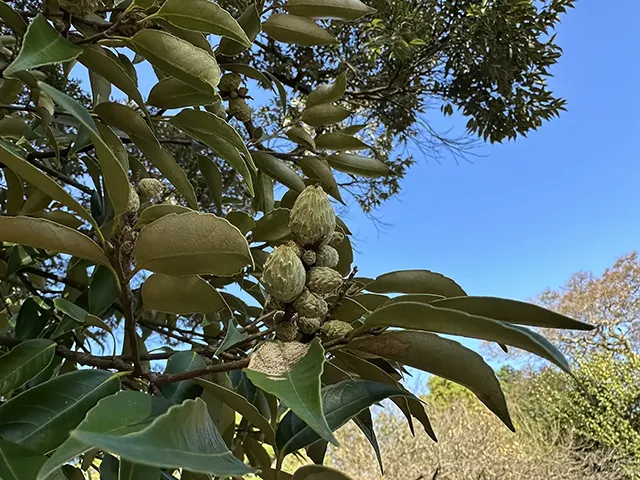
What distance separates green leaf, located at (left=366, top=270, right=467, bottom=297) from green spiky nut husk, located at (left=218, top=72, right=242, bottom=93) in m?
0.42

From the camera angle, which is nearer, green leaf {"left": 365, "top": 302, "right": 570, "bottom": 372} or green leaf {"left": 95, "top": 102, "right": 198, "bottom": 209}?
green leaf {"left": 365, "top": 302, "right": 570, "bottom": 372}

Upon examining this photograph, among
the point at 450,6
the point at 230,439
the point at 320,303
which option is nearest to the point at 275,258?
the point at 320,303

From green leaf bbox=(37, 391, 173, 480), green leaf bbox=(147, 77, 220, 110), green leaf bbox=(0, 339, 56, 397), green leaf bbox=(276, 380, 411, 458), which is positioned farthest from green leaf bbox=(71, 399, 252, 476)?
green leaf bbox=(147, 77, 220, 110)

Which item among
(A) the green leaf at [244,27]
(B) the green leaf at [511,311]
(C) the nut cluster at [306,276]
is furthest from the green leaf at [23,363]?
(A) the green leaf at [244,27]

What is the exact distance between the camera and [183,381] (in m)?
0.43

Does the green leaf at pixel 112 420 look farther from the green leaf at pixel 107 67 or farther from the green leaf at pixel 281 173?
the green leaf at pixel 281 173

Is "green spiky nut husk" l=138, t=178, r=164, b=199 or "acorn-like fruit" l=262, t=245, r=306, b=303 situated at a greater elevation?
"green spiky nut husk" l=138, t=178, r=164, b=199

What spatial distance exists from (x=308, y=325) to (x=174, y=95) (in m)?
0.30

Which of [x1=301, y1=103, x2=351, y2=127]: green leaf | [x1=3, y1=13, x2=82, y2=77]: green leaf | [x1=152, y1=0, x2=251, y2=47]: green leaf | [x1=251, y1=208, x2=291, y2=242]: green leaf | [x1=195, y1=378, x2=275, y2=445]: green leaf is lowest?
[x1=195, y1=378, x2=275, y2=445]: green leaf

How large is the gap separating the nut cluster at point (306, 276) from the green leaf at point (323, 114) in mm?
384

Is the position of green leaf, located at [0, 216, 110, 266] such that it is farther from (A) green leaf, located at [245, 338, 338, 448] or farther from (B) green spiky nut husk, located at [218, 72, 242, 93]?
(B) green spiky nut husk, located at [218, 72, 242, 93]

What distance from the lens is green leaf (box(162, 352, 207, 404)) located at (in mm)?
428

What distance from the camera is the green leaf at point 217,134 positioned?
0.48 m

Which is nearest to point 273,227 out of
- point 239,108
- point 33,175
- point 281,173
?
point 281,173
